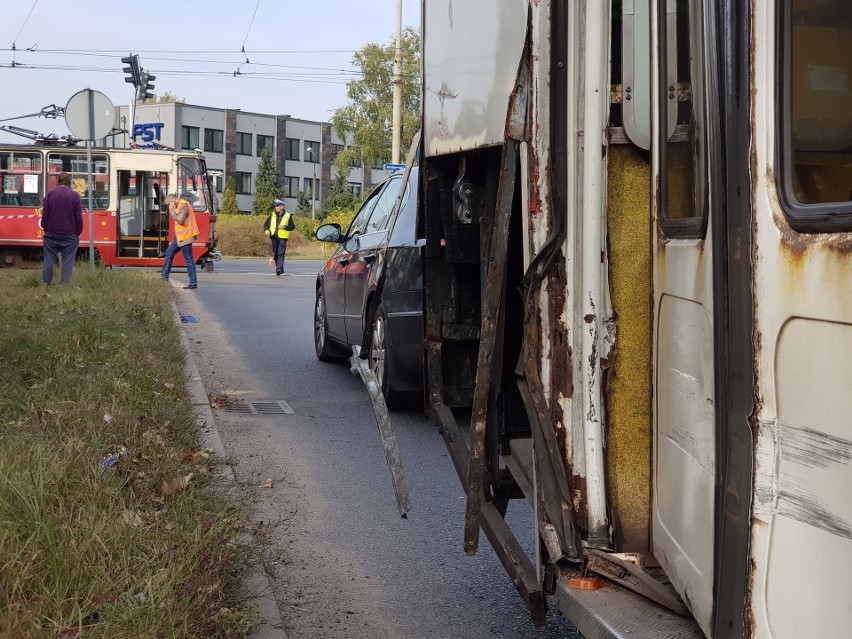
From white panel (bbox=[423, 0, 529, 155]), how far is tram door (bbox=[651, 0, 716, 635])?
745 mm

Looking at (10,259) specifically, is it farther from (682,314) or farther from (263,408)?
(682,314)

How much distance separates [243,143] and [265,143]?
101 inches

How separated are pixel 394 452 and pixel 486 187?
148cm

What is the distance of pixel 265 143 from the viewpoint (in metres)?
92.3

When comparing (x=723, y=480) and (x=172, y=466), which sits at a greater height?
(x=723, y=480)

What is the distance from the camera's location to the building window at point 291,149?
93.9 metres

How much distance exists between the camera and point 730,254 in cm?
234

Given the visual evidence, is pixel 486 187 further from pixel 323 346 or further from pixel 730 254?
pixel 323 346

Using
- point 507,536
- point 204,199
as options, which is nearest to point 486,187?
point 507,536

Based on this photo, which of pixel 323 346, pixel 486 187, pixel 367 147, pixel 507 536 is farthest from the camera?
pixel 367 147

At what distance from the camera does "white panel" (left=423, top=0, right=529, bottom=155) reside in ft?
12.0

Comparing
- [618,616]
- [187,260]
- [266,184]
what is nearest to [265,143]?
[266,184]

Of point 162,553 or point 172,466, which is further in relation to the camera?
point 172,466

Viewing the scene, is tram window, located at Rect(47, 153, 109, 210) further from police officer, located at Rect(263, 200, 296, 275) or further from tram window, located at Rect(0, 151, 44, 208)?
police officer, located at Rect(263, 200, 296, 275)
